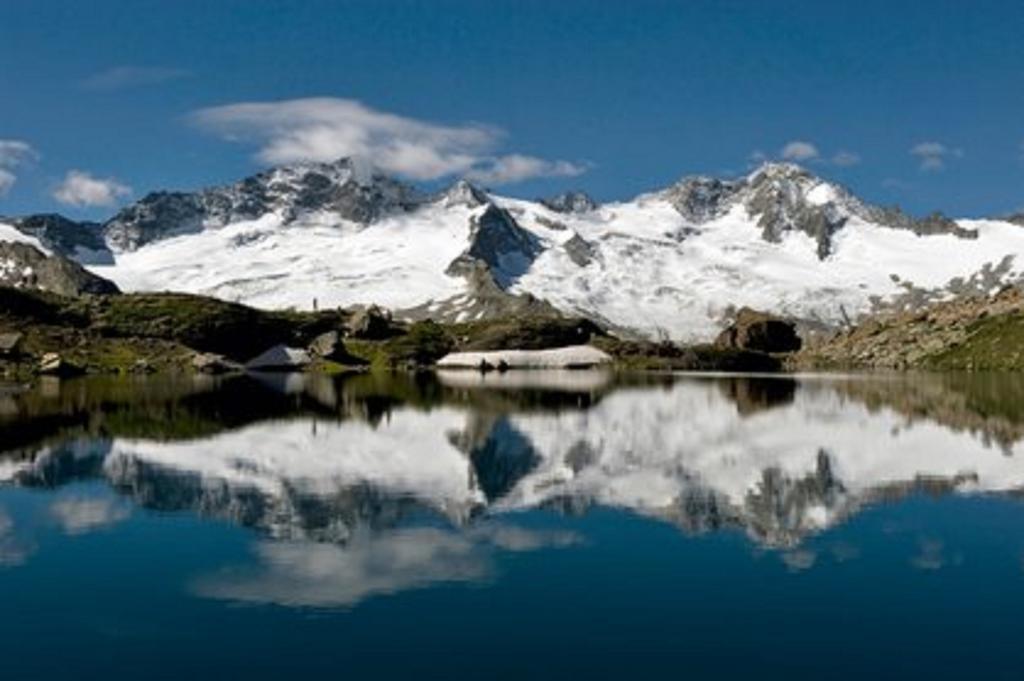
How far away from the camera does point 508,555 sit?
60312mm

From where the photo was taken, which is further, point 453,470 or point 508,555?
point 453,470

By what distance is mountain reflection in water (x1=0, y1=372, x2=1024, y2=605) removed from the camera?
61.8m

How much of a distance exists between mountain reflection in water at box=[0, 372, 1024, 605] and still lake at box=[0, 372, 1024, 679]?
417 millimetres

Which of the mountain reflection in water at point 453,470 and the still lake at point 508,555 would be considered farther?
the mountain reflection in water at point 453,470

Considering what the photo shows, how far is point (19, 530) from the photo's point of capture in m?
67.3

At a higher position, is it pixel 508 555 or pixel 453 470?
pixel 453 470

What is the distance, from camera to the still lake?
138 ft

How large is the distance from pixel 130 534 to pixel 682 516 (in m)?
31.4

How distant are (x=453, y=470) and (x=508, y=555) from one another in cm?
3627

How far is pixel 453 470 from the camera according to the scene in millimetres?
96312

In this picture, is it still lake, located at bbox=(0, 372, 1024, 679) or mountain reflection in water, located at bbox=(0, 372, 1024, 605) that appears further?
mountain reflection in water, located at bbox=(0, 372, 1024, 605)

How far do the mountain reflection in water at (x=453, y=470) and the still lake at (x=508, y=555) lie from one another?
417 millimetres

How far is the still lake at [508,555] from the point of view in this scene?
4200 cm

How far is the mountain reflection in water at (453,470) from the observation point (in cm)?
6184
